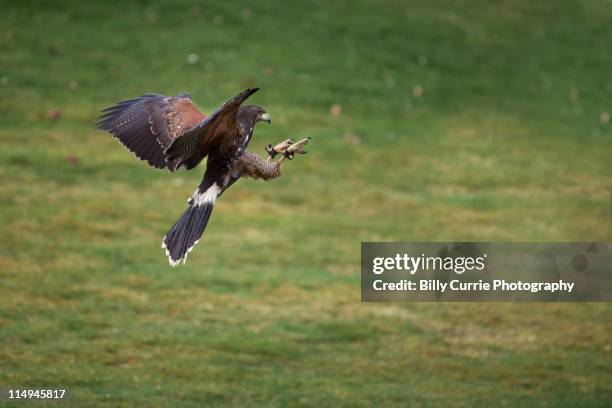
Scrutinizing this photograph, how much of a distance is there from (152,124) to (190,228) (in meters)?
1.46

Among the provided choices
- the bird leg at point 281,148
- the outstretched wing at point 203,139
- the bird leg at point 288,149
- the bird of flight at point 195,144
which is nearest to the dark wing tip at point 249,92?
the bird of flight at point 195,144

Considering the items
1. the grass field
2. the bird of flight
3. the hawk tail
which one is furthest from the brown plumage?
the grass field

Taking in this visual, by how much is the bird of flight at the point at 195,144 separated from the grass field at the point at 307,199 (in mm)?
2512

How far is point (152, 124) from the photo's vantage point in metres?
9.20

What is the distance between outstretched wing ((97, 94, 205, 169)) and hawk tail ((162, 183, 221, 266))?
1.97ft

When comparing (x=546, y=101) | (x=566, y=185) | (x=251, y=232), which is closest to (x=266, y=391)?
(x=251, y=232)

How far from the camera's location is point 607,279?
14000mm

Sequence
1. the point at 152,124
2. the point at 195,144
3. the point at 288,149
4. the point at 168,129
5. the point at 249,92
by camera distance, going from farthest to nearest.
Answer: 1. the point at 152,124
2. the point at 168,129
3. the point at 288,149
4. the point at 195,144
5. the point at 249,92

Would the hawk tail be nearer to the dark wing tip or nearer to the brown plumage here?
the brown plumage

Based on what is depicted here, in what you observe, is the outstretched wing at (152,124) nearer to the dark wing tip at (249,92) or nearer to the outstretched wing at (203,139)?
the outstretched wing at (203,139)

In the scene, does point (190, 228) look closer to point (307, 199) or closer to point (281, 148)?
point (281, 148)

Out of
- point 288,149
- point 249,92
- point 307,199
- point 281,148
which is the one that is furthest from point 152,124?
point 307,199

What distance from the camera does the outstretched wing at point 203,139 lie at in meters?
7.84

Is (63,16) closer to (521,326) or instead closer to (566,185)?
(566,185)
